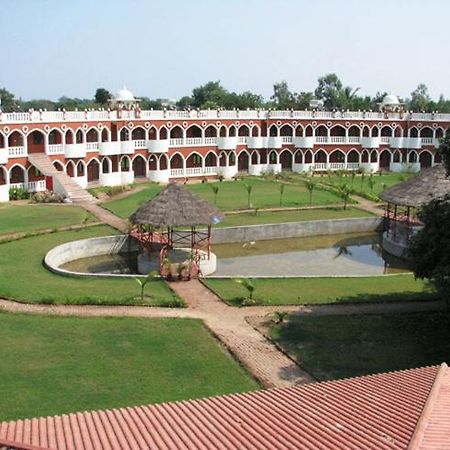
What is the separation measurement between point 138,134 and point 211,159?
22.8 feet

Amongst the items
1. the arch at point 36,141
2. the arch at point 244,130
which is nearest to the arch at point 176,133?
the arch at point 244,130

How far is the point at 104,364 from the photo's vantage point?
15.4 metres

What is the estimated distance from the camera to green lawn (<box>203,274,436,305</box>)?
20.7 meters

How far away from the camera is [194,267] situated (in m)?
23.8

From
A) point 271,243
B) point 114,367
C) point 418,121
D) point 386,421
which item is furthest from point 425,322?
point 418,121

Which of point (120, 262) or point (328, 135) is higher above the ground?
point (328, 135)

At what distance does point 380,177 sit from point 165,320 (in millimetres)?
37342

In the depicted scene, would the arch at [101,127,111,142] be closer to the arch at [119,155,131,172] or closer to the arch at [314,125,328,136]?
the arch at [119,155,131,172]

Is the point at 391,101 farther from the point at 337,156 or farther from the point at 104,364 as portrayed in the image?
the point at 104,364

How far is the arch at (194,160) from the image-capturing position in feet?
170

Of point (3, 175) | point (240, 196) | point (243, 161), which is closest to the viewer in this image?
point (3, 175)

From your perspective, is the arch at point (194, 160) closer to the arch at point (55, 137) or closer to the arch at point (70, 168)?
the arch at point (70, 168)

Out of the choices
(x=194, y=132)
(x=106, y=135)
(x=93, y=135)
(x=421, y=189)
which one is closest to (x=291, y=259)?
(x=421, y=189)

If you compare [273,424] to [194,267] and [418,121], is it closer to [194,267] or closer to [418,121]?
[194,267]
